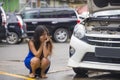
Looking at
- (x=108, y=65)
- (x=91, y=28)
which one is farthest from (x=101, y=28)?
(x=108, y=65)

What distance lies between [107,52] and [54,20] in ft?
43.3

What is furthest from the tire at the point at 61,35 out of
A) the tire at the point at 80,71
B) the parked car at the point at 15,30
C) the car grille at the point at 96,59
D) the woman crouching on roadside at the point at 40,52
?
the car grille at the point at 96,59

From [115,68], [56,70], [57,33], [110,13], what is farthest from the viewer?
[57,33]

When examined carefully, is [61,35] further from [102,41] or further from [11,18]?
[102,41]

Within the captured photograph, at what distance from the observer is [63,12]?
2242 cm

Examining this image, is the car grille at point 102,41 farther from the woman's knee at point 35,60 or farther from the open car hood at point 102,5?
the open car hood at point 102,5

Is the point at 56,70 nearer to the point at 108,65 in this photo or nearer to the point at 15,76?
the point at 15,76

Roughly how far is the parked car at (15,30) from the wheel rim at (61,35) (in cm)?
189

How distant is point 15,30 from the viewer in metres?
21.1

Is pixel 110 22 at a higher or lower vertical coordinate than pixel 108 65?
higher

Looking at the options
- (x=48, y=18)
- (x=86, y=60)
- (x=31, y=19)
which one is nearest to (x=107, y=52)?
(x=86, y=60)

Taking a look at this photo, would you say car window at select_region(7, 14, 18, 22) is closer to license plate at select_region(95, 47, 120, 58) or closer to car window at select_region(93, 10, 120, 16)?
car window at select_region(93, 10, 120, 16)

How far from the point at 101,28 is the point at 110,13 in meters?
0.96

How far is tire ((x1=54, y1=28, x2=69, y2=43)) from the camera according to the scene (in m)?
22.2
